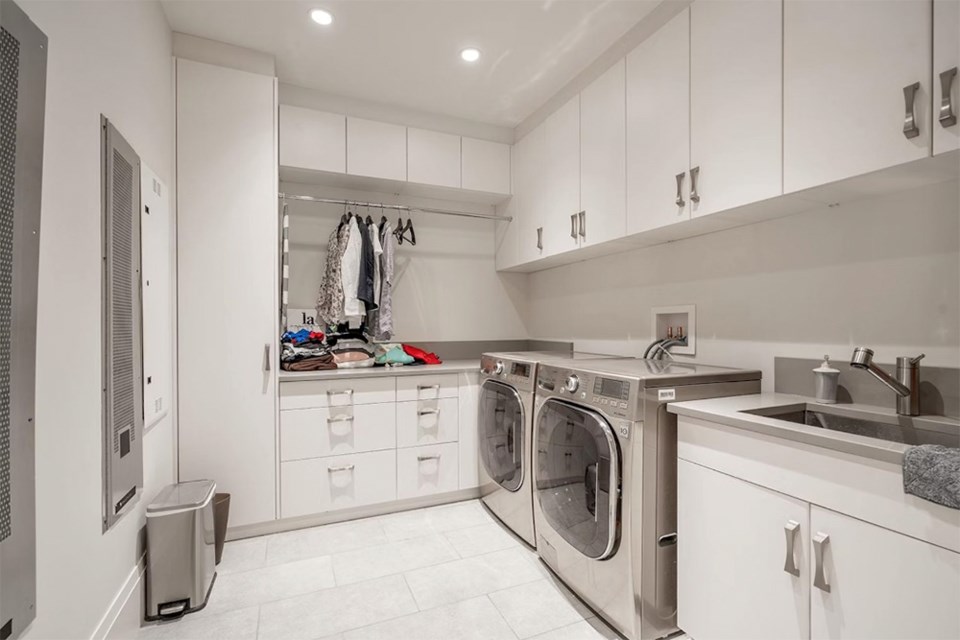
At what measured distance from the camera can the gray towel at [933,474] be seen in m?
0.83

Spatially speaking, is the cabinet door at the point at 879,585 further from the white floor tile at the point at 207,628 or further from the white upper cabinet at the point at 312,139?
the white upper cabinet at the point at 312,139

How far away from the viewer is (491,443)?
8.38 feet

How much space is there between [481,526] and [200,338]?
6.01ft

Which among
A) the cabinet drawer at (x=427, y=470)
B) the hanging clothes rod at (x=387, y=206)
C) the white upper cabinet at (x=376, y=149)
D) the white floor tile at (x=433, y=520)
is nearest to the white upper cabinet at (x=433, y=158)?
the white upper cabinet at (x=376, y=149)

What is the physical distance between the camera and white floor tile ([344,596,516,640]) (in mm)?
1585

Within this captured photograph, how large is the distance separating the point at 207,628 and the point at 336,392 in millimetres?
1135

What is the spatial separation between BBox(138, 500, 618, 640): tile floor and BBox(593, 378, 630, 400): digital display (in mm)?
883

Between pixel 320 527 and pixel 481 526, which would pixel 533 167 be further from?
pixel 320 527

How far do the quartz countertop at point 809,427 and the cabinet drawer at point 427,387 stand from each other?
150 cm

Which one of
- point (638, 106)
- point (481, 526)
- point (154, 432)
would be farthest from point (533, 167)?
point (154, 432)

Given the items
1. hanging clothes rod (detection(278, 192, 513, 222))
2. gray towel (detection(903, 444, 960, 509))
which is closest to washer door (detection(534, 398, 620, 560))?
gray towel (detection(903, 444, 960, 509))

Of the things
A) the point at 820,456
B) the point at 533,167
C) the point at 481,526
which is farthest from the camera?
the point at 533,167

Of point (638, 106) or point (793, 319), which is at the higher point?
point (638, 106)

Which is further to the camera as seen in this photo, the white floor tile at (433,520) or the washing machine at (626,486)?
the white floor tile at (433,520)
